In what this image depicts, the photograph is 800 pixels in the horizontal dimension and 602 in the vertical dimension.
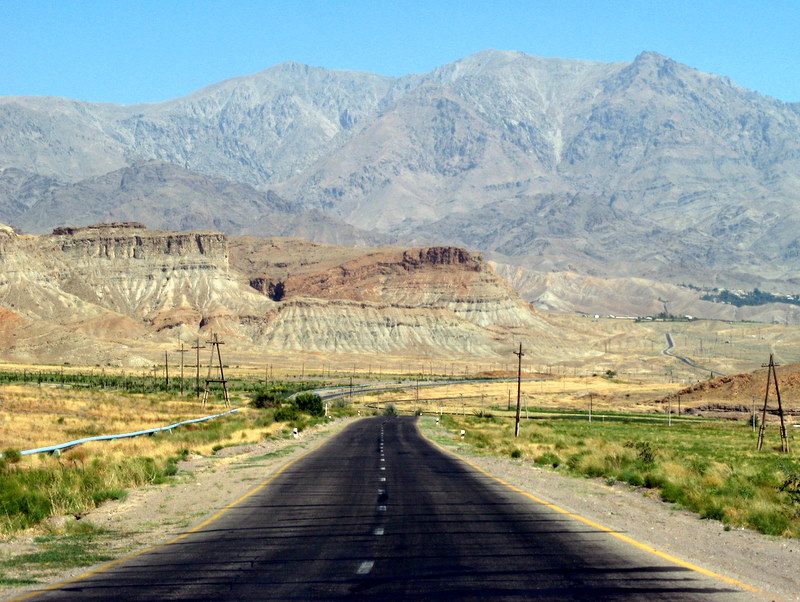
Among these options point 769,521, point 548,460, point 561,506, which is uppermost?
point 769,521

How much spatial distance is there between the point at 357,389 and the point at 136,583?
123m

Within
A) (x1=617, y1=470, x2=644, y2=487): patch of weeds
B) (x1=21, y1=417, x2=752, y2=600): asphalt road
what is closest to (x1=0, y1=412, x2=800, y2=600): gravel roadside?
(x1=617, y1=470, x2=644, y2=487): patch of weeds

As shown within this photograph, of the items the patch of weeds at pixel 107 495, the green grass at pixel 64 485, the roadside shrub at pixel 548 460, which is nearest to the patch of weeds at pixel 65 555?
the green grass at pixel 64 485

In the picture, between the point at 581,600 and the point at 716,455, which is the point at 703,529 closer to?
the point at 581,600

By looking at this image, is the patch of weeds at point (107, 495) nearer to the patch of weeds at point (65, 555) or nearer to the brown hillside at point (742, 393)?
the patch of weeds at point (65, 555)

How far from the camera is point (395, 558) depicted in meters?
13.8

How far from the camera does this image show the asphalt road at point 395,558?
11.5 metres

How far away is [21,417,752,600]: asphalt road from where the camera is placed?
11.5 m

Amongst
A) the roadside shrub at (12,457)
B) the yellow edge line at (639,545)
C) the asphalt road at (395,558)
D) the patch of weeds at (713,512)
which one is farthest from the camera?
the roadside shrub at (12,457)

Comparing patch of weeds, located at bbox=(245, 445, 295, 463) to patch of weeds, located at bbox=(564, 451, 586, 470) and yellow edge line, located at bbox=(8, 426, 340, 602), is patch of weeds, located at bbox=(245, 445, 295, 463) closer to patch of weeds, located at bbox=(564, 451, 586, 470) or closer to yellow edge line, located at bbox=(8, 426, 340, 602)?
yellow edge line, located at bbox=(8, 426, 340, 602)

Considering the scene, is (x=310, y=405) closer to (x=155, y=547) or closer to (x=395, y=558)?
(x=155, y=547)

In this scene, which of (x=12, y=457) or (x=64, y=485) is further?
(x=12, y=457)

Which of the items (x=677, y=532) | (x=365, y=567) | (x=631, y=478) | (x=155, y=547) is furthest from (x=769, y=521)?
(x=155, y=547)

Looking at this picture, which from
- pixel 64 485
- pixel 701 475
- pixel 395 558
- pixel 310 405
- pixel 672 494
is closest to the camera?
pixel 395 558
